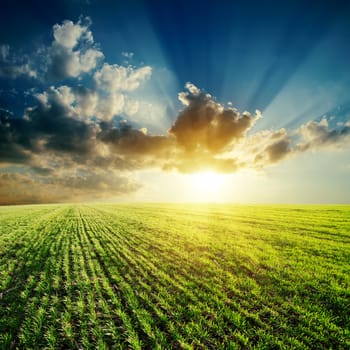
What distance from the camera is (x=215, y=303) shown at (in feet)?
25.1

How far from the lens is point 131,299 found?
808 centimetres

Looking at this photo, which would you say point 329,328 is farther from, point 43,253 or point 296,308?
point 43,253

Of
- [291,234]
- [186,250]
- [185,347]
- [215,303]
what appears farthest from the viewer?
[291,234]

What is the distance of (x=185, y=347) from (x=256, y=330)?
227 centimetres

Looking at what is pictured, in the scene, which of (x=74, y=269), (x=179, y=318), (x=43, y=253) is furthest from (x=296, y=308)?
(x=43, y=253)

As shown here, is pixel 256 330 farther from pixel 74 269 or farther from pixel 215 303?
pixel 74 269

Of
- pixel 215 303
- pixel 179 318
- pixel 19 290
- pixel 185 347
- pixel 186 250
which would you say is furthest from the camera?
pixel 186 250

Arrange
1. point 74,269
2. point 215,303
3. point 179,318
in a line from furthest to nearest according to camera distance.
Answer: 1. point 74,269
2. point 215,303
3. point 179,318

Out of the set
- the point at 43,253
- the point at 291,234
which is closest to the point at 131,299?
the point at 43,253

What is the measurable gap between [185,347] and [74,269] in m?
8.74

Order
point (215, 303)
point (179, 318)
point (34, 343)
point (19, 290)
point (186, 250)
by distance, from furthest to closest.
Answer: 1. point (186, 250)
2. point (19, 290)
3. point (215, 303)
4. point (179, 318)
5. point (34, 343)

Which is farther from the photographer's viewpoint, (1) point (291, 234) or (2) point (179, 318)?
(1) point (291, 234)

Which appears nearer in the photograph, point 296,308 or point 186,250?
point 296,308

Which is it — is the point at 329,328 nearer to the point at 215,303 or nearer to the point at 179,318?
the point at 215,303
